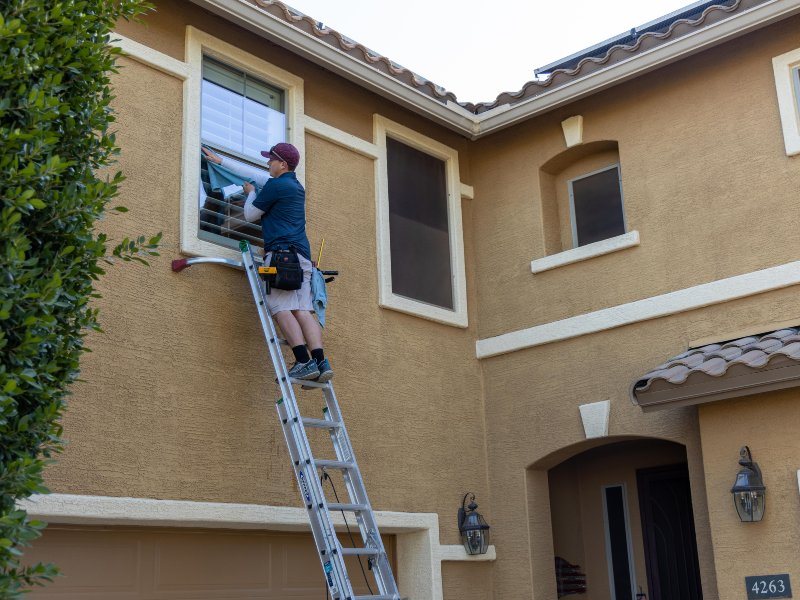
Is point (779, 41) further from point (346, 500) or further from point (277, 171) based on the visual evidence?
point (346, 500)

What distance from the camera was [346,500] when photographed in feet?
27.3

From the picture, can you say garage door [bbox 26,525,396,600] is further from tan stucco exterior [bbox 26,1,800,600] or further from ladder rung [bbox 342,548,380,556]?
ladder rung [bbox 342,548,380,556]

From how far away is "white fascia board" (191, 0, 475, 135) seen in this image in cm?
821

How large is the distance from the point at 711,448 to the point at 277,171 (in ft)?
12.6

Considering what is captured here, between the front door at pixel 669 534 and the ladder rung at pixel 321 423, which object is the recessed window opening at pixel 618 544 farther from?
the ladder rung at pixel 321 423

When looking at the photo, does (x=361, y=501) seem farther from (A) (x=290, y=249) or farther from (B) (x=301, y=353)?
(A) (x=290, y=249)

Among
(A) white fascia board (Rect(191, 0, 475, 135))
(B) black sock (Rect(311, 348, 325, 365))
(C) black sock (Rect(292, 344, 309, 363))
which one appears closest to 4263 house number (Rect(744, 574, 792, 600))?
(B) black sock (Rect(311, 348, 325, 365))

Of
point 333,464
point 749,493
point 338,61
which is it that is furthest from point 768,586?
point 338,61

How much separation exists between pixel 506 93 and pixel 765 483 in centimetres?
441

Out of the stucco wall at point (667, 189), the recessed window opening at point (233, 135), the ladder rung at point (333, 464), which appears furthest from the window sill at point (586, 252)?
the ladder rung at point (333, 464)

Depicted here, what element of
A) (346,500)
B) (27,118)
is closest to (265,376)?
(346,500)

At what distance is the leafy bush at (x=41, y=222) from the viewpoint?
4.11m

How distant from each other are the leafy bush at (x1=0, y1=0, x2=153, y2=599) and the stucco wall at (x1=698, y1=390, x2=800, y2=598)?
4881mm

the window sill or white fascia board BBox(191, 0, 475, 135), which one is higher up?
white fascia board BBox(191, 0, 475, 135)
